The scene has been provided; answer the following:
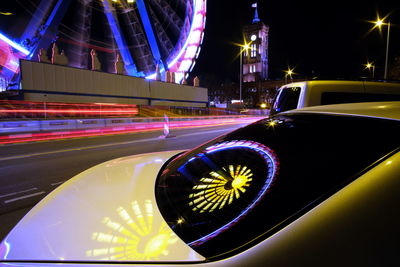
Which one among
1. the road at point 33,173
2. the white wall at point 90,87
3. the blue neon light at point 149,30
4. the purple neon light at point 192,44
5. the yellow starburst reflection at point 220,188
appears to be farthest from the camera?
the blue neon light at point 149,30

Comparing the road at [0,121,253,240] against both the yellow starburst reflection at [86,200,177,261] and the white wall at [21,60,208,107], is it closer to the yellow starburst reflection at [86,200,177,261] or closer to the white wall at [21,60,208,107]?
the yellow starburst reflection at [86,200,177,261]

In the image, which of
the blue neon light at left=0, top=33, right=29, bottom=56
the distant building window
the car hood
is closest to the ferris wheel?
the blue neon light at left=0, top=33, right=29, bottom=56

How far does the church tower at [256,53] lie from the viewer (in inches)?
3907

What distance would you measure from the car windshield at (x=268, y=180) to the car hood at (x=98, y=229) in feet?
0.27

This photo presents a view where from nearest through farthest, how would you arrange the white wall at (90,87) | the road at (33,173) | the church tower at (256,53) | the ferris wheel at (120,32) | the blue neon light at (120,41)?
the road at (33,173) → the white wall at (90,87) → the ferris wheel at (120,32) → the blue neon light at (120,41) → the church tower at (256,53)

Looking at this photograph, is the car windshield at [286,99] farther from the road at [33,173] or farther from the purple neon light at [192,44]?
the purple neon light at [192,44]

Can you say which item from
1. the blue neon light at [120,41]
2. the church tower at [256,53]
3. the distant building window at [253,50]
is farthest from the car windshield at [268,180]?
the distant building window at [253,50]

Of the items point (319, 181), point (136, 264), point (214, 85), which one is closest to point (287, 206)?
point (319, 181)

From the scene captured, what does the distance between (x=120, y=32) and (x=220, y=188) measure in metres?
35.7

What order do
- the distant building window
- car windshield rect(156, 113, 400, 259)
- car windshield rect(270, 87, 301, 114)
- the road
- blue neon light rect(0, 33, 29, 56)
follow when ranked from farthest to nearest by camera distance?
the distant building window → blue neon light rect(0, 33, 29, 56) → car windshield rect(270, 87, 301, 114) → the road → car windshield rect(156, 113, 400, 259)

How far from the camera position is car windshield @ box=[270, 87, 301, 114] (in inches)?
218

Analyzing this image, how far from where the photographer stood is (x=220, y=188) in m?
1.32

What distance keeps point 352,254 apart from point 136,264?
0.77 m

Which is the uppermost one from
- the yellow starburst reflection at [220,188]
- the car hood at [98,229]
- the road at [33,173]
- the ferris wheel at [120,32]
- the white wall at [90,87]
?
the ferris wheel at [120,32]
